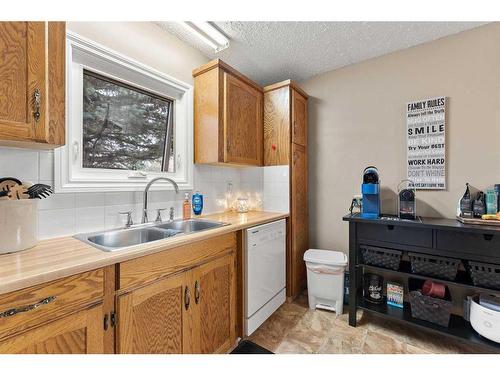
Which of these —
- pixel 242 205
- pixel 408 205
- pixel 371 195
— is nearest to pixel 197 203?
pixel 242 205

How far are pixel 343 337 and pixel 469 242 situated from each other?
112cm

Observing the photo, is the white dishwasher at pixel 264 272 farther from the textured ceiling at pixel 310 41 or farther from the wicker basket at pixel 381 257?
the textured ceiling at pixel 310 41

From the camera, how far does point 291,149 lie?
227 centimetres

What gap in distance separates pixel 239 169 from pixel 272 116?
2.37 ft

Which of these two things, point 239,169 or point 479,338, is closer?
point 479,338

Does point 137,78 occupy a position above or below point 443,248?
above

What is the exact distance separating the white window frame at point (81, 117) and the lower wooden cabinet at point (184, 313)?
2.68 ft

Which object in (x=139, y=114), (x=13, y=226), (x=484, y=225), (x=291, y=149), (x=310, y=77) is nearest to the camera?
(x=13, y=226)

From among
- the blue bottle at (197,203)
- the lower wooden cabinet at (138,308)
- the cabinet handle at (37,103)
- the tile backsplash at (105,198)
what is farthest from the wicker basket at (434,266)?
the cabinet handle at (37,103)

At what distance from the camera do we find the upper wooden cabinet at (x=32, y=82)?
2.95 feet

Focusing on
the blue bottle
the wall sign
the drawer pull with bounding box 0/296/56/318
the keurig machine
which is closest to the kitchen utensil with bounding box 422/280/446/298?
the keurig machine

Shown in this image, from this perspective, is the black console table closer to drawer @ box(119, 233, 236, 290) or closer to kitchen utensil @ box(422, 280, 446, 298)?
kitchen utensil @ box(422, 280, 446, 298)

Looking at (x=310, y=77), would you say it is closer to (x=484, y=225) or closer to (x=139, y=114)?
(x=139, y=114)
